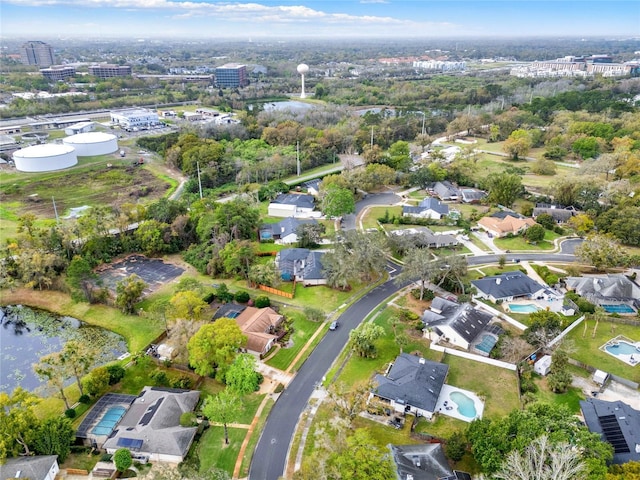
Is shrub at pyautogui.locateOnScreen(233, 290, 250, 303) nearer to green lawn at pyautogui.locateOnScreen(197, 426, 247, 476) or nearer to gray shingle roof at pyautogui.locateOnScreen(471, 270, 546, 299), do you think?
green lawn at pyautogui.locateOnScreen(197, 426, 247, 476)

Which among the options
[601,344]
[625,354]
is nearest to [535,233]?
[601,344]

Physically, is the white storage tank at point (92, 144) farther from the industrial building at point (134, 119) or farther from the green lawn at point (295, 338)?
the green lawn at point (295, 338)

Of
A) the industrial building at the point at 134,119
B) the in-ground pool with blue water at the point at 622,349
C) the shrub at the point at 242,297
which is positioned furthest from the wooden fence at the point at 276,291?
the industrial building at the point at 134,119

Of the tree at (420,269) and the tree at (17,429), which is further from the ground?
the tree at (420,269)

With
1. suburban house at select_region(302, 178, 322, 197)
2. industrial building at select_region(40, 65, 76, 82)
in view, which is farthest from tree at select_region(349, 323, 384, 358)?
industrial building at select_region(40, 65, 76, 82)

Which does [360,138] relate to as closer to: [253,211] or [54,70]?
[253,211]

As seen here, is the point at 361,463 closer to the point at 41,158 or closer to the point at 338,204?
the point at 338,204
